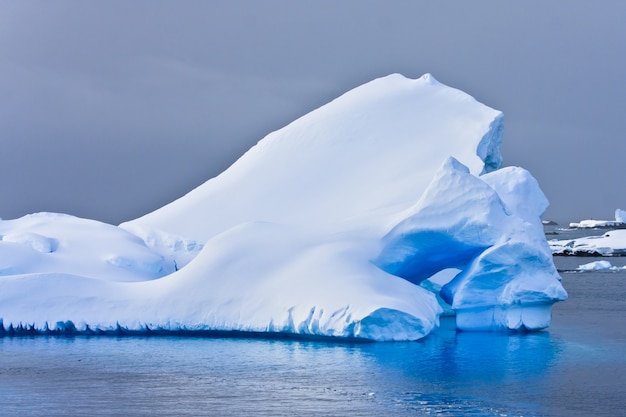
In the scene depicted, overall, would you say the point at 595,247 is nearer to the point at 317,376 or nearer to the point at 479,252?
the point at 479,252

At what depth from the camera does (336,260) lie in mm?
21688

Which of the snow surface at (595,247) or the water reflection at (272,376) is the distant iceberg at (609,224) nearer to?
the snow surface at (595,247)

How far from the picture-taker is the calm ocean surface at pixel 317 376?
14516 mm

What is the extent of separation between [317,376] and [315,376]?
35 mm

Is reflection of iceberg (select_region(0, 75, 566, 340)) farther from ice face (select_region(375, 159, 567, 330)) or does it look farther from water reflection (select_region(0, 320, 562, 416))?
water reflection (select_region(0, 320, 562, 416))

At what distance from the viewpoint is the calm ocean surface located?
14.5 m

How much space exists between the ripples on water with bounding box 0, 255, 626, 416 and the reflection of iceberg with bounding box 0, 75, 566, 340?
558 millimetres

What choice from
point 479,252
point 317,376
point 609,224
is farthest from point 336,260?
point 609,224

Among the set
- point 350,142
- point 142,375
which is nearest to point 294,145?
point 350,142

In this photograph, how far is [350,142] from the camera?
1214 inches

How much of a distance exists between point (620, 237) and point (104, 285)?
2254 inches

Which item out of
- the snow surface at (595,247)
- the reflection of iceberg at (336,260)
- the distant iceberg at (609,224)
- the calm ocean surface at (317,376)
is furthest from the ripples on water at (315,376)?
the distant iceberg at (609,224)

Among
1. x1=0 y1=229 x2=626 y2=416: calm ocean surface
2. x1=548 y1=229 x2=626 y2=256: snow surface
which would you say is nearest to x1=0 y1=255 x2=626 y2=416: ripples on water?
x1=0 y1=229 x2=626 y2=416: calm ocean surface

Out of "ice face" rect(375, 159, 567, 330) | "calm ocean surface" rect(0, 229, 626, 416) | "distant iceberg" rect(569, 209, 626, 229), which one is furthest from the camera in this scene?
"distant iceberg" rect(569, 209, 626, 229)
